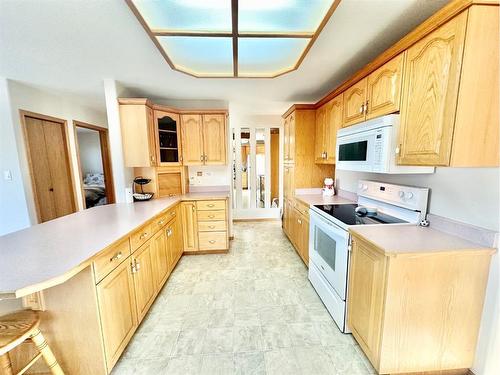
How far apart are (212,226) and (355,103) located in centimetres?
236

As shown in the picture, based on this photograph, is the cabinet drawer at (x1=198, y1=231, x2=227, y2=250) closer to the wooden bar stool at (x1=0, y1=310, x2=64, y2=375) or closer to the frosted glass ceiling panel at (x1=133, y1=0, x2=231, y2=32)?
the wooden bar stool at (x1=0, y1=310, x2=64, y2=375)

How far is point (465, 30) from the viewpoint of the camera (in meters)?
1.00

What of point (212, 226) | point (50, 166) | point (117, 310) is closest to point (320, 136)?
point (212, 226)

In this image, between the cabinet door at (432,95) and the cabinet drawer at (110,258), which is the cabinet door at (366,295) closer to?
the cabinet door at (432,95)

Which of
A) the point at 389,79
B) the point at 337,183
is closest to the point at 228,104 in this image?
the point at 337,183

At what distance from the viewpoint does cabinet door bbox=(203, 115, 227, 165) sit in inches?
122

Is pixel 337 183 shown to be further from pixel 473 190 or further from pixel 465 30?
pixel 465 30

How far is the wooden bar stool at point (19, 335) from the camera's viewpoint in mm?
942

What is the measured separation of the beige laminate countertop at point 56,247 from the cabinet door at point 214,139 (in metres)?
1.41

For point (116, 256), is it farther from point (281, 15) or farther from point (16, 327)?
point (281, 15)

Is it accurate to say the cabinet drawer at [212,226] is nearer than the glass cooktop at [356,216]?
No

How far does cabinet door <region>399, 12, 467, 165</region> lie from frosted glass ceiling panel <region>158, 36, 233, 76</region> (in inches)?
51.4

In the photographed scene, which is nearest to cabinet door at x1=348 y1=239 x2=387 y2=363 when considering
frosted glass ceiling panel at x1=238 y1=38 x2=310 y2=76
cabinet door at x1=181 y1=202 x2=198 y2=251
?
frosted glass ceiling panel at x1=238 y1=38 x2=310 y2=76

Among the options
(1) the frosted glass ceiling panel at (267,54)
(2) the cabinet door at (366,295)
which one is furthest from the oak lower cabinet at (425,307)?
(1) the frosted glass ceiling panel at (267,54)
